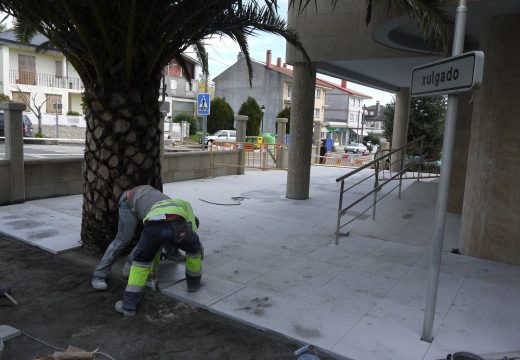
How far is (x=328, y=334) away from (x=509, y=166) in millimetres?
3436

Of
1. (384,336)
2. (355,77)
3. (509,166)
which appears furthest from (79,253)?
(355,77)

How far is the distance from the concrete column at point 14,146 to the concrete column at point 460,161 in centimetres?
805

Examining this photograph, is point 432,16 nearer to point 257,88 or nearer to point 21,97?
point 21,97

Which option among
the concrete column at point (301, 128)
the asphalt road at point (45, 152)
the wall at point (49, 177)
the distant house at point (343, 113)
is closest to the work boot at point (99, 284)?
the wall at point (49, 177)

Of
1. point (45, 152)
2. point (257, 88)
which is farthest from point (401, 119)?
point (257, 88)

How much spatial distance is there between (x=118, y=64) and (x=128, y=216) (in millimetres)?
1800

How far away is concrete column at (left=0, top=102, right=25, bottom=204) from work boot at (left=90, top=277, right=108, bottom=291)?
14.2ft

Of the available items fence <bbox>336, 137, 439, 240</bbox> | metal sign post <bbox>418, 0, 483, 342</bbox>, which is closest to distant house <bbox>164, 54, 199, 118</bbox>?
fence <bbox>336, 137, 439, 240</bbox>

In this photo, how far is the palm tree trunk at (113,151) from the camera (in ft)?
16.8

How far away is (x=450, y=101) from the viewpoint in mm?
3340

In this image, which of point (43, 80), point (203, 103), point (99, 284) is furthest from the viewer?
point (43, 80)

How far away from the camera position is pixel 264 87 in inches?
1903

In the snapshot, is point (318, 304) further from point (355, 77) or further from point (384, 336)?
point (355, 77)

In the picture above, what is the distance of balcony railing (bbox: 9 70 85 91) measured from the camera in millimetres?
31306
